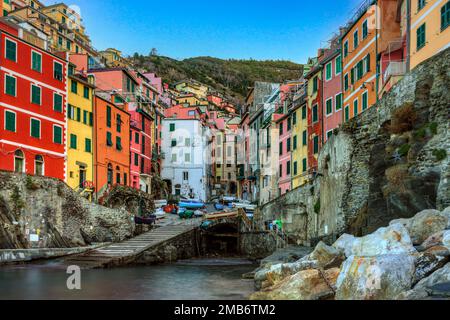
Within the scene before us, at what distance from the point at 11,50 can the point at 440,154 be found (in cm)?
3574

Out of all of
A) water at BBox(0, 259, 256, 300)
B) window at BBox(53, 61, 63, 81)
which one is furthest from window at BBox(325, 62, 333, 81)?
window at BBox(53, 61, 63, 81)

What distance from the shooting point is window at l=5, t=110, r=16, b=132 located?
42.2 metres

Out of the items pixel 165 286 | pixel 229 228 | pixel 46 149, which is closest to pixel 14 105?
pixel 46 149

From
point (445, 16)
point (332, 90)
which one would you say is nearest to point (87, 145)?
point (332, 90)

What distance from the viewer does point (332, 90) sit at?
51.3 metres

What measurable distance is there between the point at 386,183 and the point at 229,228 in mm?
Result: 32576

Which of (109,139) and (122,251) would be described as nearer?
(122,251)

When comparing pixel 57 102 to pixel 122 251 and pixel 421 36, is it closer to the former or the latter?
pixel 122 251

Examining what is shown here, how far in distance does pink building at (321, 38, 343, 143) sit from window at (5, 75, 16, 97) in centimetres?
2927

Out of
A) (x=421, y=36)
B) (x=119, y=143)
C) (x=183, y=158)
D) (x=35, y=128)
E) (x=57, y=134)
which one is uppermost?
(x=421, y=36)

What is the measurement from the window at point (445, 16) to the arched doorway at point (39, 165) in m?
35.2

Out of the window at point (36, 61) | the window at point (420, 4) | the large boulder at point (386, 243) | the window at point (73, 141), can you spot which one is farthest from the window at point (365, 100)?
the window at point (36, 61)

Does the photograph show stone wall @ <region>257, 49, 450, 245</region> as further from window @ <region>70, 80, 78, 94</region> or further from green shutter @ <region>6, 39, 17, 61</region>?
green shutter @ <region>6, 39, 17, 61</region>

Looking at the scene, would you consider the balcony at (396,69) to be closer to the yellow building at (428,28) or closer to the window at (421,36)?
the yellow building at (428,28)
